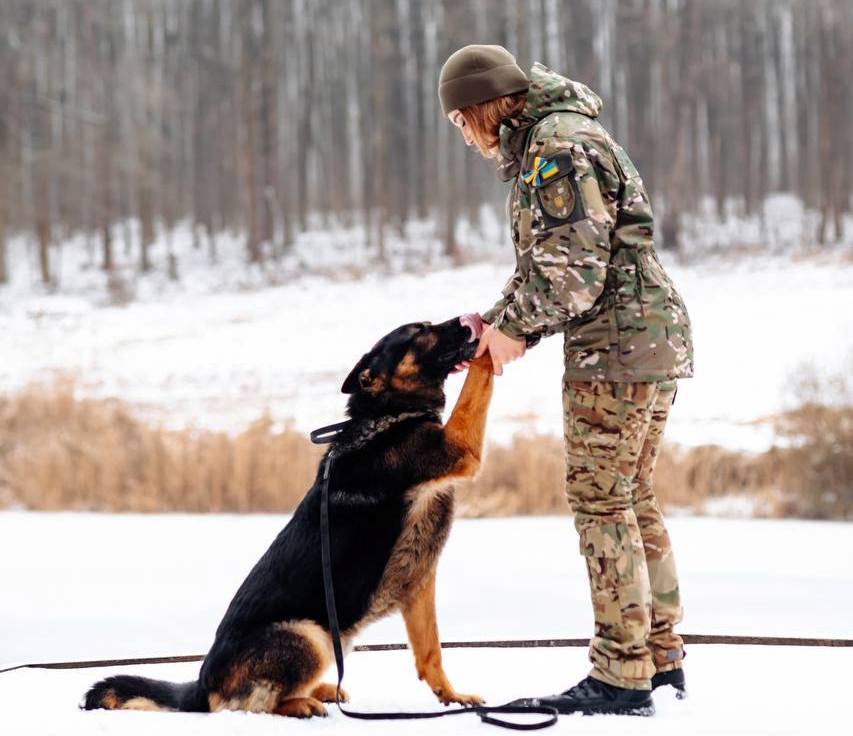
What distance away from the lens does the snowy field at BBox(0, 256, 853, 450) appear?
1056 cm

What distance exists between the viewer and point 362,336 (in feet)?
48.6

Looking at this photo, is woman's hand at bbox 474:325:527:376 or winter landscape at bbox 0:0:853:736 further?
winter landscape at bbox 0:0:853:736

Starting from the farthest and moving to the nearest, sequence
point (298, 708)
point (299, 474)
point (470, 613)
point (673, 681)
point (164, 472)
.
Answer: point (164, 472), point (299, 474), point (470, 613), point (673, 681), point (298, 708)

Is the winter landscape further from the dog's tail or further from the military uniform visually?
the military uniform

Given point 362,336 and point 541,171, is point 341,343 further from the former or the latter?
point 541,171

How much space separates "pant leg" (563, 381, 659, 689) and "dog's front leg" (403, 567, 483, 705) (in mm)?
458

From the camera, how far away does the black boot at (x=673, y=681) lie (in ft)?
10.5

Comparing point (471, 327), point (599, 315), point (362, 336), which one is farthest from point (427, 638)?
point (362, 336)

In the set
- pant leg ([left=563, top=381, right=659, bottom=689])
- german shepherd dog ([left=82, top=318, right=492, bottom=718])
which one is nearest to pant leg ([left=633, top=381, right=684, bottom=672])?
pant leg ([left=563, top=381, right=659, bottom=689])

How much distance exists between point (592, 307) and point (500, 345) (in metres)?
0.28

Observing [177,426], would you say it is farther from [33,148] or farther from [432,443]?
[33,148]

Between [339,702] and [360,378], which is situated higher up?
[360,378]

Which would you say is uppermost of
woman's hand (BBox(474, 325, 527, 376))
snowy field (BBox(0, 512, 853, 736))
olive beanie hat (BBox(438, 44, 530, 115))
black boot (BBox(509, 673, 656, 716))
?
olive beanie hat (BBox(438, 44, 530, 115))

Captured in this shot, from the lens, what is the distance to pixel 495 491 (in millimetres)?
7949
